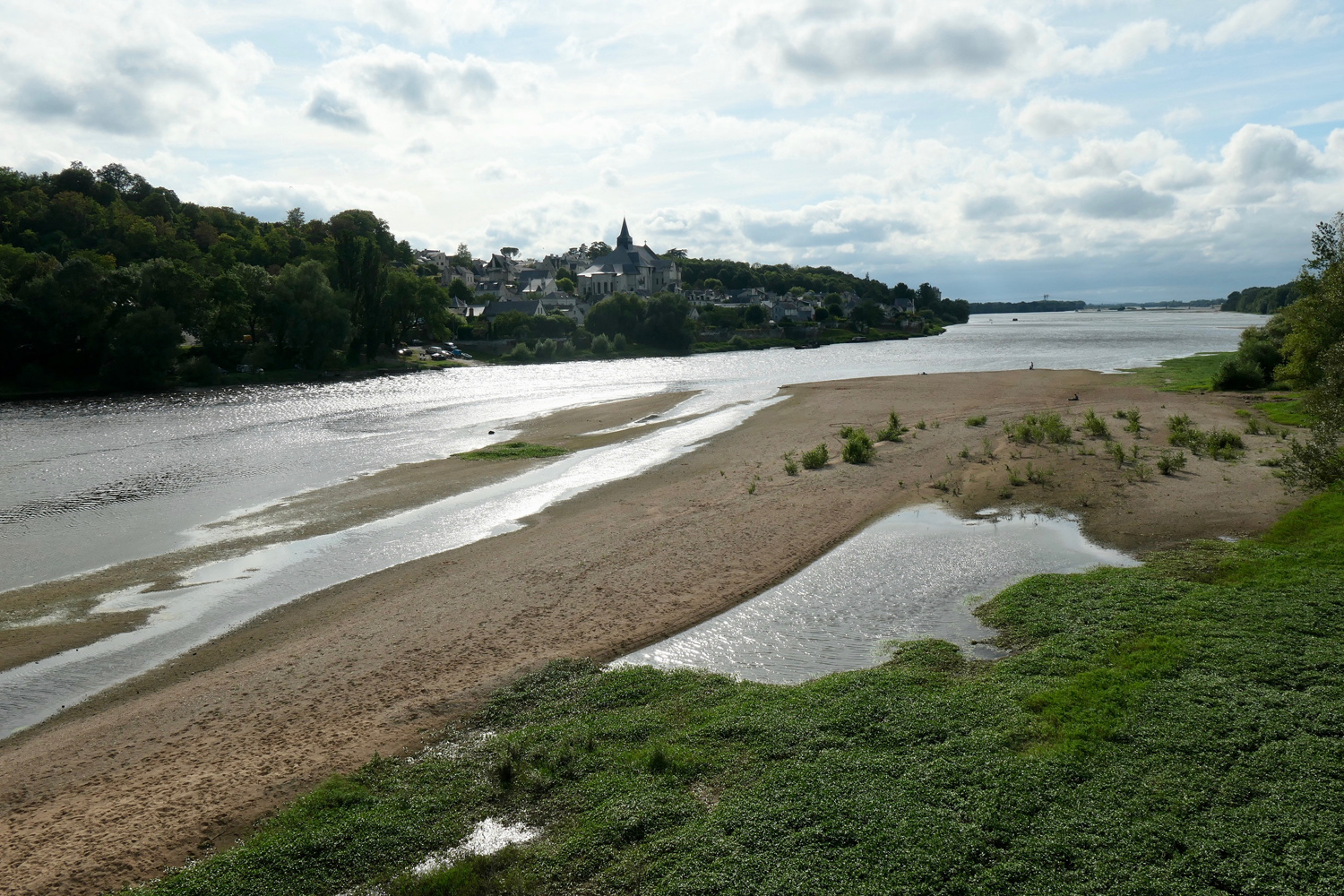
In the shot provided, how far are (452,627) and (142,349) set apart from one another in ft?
206

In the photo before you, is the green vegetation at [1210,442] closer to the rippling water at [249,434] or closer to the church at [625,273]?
the rippling water at [249,434]

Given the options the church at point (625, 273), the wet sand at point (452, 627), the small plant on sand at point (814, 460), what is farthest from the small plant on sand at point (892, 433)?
the church at point (625, 273)

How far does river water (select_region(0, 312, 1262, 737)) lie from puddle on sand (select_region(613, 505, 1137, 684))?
908 cm

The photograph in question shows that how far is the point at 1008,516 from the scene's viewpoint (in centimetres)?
2189

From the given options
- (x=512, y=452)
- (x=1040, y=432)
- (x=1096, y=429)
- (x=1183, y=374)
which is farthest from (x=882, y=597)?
(x=1183, y=374)

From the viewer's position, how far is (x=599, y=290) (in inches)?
6201

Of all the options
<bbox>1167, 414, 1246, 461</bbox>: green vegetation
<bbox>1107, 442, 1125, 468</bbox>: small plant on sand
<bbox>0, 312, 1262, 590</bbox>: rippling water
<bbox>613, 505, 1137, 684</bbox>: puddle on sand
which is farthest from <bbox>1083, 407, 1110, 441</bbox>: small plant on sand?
<bbox>0, 312, 1262, 590</bbox>: rippling water

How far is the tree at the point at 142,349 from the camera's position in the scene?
205 feet

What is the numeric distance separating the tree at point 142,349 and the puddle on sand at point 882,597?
6412 centimetres

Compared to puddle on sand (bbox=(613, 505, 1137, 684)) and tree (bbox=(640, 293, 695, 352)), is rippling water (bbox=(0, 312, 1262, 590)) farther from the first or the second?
puddle on sand (bbox=(613, 505, 1137, 684))

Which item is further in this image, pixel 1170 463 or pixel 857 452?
pixel 857 452

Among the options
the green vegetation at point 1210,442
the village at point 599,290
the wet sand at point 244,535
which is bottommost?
the wet sand at point 244,535

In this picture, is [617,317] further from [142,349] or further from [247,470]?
[247,470]

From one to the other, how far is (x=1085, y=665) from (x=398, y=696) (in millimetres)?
10030
